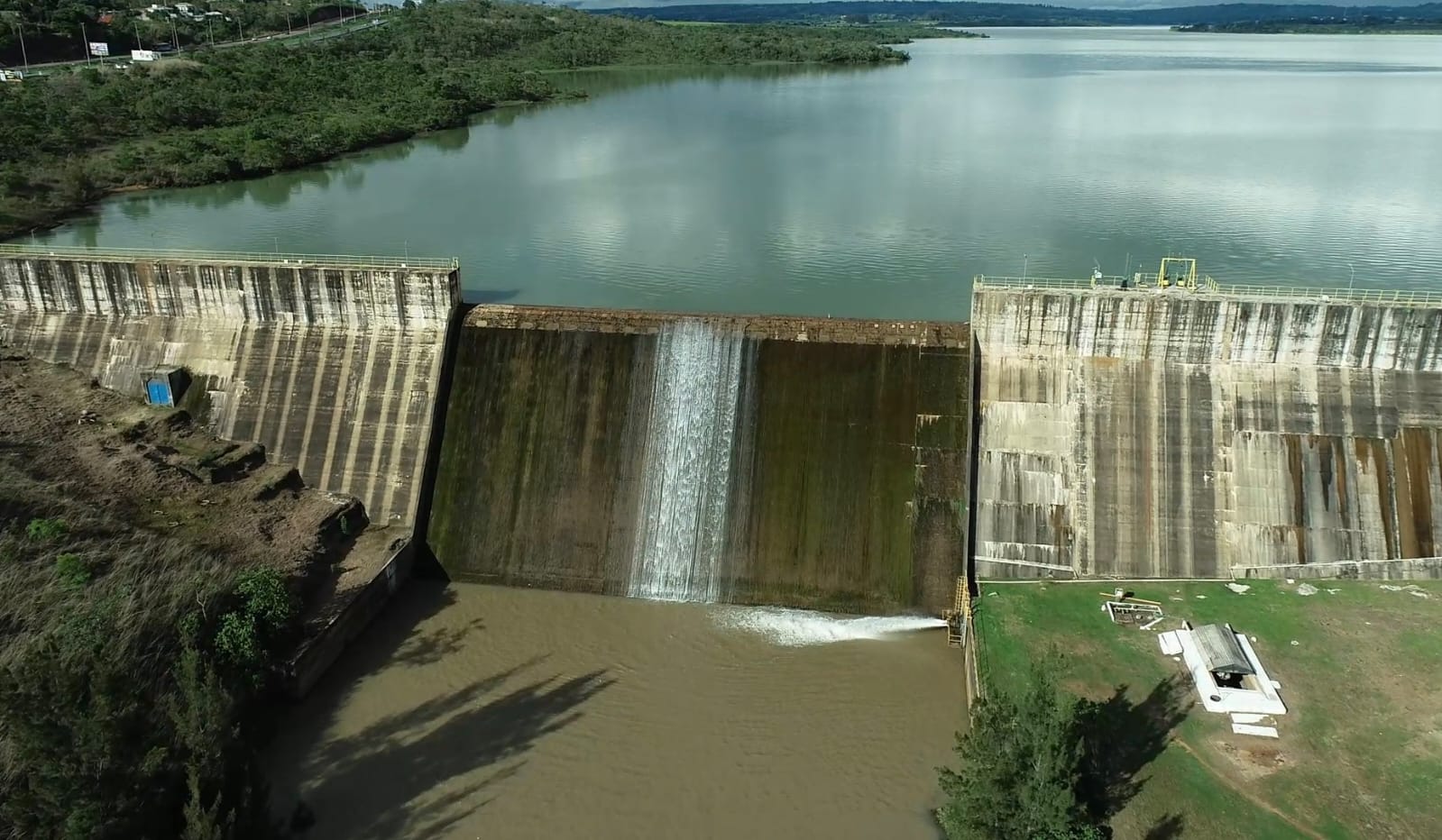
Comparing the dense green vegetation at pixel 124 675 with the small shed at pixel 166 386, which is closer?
the dense green vegetation at pixel 124 675

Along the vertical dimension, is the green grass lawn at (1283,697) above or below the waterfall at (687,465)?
below

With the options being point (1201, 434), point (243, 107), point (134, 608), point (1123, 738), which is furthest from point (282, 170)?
point (1123, 738)

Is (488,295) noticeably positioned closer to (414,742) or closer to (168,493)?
(168,493)

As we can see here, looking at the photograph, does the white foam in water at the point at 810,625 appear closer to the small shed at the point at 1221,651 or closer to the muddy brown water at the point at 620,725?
the muddy brown water at the point at 620,725

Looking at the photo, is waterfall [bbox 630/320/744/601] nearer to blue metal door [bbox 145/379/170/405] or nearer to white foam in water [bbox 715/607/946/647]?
white foam in water [bbox 715/607/946/647]

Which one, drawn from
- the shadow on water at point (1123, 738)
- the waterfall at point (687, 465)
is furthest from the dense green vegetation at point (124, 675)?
the shadow on water at point (1123, 738)

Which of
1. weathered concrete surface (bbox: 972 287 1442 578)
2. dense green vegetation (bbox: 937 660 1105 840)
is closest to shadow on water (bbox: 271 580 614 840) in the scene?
dense green vegetation (bbox: 937 660 1105 840)

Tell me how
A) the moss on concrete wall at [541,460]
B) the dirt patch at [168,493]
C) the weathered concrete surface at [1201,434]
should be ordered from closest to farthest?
1. the dirt patch at [168,493]
2. the weathered concrete surface at [1201,434]
3. the moss on concrete wall at [541,460]
